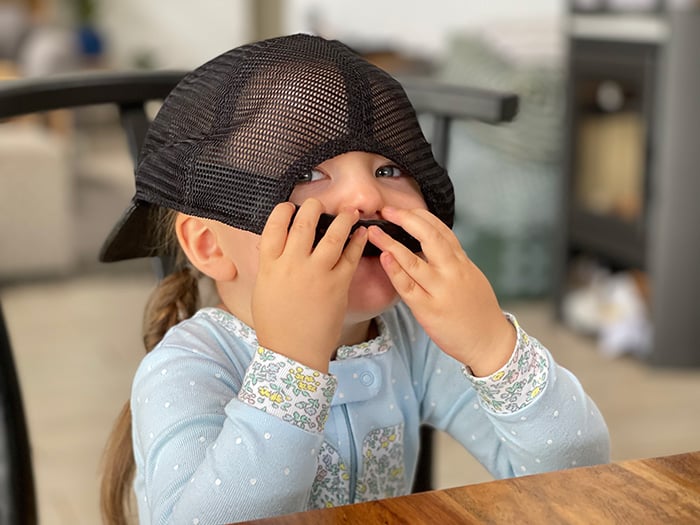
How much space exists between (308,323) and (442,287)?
0.10 m

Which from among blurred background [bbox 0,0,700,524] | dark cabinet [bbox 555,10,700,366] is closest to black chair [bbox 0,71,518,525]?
blurred background [bbox 0,0,700,524]

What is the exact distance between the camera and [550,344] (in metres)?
3.18

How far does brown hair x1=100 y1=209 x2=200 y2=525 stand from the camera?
1.00 m

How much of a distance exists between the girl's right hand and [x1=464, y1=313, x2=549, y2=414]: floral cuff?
124 millimetres

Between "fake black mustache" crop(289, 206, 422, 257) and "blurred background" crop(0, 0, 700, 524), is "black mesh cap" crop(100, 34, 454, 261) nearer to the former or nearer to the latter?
"fake black mustache" crop(289, 206, 422, 257)

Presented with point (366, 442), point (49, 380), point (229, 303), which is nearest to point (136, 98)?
point (229, 303)

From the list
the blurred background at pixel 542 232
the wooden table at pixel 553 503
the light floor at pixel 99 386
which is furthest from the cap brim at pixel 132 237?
the blurred background at pixel 542 232

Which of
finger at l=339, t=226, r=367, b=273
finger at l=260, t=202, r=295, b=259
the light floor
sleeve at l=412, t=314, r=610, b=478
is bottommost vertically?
the light floor

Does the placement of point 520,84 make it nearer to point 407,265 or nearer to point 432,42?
point 432,42

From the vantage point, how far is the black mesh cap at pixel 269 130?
2.74 ft

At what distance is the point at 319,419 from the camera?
779 millimetres

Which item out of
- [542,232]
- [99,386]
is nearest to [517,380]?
[99,386]

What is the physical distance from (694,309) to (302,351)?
240 centimetres

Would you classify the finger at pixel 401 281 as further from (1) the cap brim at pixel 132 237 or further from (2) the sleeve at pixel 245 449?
(1) the cap brim at pixel 132 237
